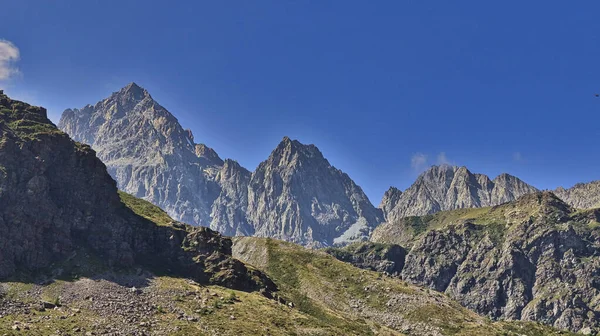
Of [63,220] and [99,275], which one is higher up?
[63,220]

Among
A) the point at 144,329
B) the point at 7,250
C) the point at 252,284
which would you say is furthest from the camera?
the point at 252,284

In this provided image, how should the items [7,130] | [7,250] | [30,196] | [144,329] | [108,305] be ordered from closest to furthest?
[144,329] < [108,305] < [7,250] < [30,196] < [7,130]

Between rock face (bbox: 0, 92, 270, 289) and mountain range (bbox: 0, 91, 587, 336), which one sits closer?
mountain range (bbox: 0, 91, 587, 336)

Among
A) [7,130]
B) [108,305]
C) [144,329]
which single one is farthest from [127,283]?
[7,130]

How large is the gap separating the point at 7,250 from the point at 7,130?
2101 inches

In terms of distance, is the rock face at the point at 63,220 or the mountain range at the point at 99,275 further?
the rock face at the point at 63,220

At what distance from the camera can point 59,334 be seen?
114 metres

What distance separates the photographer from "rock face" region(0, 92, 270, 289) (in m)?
160

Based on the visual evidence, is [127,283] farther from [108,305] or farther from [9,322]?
[9,322]

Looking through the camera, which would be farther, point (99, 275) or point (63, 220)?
point (63, 220)

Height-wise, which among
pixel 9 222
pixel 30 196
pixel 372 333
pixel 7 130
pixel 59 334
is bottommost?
pixel 59 334

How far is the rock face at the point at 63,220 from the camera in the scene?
160 metres

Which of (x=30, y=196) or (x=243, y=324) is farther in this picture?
(x=30, y=196)

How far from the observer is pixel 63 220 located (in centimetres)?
17488
